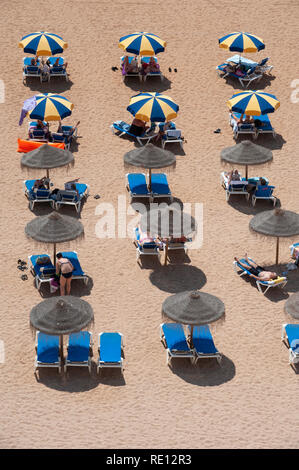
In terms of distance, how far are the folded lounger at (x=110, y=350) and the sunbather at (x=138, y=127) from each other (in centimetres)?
1080

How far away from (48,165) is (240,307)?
23.6 feet

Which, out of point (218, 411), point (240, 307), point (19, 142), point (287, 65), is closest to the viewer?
point (218, 411)

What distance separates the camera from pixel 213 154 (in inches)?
1331

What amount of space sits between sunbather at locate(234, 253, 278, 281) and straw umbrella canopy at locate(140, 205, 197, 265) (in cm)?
157

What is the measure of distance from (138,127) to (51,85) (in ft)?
16.8

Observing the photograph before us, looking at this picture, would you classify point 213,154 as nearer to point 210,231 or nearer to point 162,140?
point 162,140

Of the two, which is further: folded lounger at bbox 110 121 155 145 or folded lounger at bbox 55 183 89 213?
folded lounger at bbox 110 121 155 145

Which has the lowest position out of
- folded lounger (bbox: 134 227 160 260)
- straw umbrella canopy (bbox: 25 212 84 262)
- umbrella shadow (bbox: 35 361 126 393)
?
umbrella shadow (bbox: 35 361 126 393)

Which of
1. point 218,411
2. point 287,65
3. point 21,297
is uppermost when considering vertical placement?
point 287,65

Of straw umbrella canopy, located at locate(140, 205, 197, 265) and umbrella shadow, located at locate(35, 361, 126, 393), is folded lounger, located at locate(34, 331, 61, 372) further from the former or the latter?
straw umbrella canopy, located at locate(140, 205, 197, 265)

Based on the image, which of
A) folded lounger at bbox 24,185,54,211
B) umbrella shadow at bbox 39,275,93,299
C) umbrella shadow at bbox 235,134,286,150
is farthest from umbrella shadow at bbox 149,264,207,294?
umbrella shadow at bbox 235,134,286,150

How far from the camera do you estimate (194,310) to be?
78.5ft

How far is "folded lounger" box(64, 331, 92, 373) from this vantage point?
78.7 feet

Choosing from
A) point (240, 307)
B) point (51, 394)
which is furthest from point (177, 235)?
point (51, 394)
